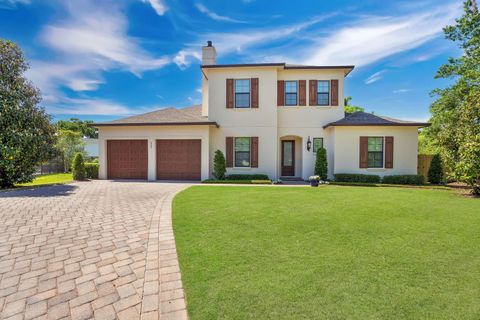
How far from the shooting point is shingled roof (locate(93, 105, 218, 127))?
43.7ft

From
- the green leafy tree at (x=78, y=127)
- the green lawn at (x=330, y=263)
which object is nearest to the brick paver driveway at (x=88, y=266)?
the green lawn at (x=330, y=263)

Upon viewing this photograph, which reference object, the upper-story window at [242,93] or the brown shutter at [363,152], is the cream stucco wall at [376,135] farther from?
the upper-story window at [242,93]

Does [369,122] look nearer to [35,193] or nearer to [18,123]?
[35,193]

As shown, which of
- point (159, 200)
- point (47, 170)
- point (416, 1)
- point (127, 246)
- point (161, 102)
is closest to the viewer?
point (127, 246)

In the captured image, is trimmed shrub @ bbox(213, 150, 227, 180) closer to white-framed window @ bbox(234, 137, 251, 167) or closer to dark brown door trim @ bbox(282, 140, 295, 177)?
white-framed window @ bbox(234, 137, 251, 167)

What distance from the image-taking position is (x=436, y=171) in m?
12.5

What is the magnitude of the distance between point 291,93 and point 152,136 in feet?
29.6

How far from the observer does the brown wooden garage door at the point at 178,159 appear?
1373 cm

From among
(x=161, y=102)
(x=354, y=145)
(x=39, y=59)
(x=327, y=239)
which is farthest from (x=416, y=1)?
(x=161, y=102)

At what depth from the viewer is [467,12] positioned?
1334cm

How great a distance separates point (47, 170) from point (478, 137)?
90.9 ft

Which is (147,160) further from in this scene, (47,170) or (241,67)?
(47,170)

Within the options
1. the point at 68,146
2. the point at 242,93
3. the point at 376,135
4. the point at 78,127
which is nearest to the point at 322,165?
the point at 376,135

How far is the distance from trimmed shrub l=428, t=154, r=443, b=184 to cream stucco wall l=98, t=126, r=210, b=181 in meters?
12.7
